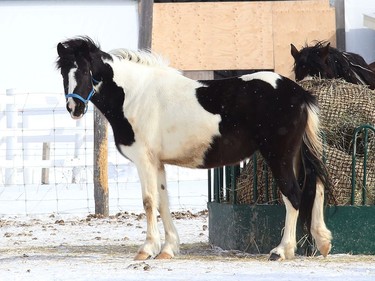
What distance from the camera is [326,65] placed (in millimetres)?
9477

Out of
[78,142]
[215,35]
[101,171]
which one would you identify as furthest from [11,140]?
[215,35]

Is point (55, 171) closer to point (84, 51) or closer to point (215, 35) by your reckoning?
point (215, 35)

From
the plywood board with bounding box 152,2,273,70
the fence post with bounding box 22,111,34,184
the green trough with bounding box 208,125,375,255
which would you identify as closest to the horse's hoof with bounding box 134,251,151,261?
the green trough with bounding box 208,125,375,255

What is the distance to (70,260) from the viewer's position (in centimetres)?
743

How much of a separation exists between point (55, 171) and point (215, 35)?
212 inches

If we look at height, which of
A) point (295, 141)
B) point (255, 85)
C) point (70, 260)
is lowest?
point (70, 260)

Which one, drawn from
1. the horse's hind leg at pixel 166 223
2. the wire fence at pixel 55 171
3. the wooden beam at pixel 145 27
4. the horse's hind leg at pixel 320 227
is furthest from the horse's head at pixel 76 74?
the wooden beam at pixel 145 27

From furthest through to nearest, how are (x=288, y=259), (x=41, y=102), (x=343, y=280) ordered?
(x=41, y=102) → (x=288, y=259) → (x=343, y=280)

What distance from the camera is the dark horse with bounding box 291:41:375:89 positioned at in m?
9.38

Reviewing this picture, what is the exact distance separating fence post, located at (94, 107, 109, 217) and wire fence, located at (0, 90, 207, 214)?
72 cm

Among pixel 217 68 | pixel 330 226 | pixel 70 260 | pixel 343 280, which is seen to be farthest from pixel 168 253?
pixel 217 68

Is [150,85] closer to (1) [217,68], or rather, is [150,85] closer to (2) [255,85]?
(2) [255,85]

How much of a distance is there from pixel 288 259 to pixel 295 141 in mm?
Answer: 919

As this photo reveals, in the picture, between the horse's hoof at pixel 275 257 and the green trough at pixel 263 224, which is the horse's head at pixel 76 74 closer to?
the green trough at pixel 263 224
